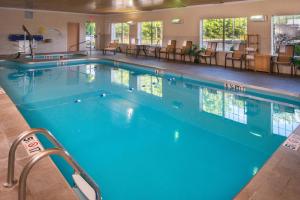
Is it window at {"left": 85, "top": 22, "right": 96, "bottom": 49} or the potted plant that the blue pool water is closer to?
the potted plant

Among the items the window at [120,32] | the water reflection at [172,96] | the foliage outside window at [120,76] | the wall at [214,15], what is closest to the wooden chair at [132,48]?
the wall at [214,15]

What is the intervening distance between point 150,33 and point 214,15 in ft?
13.6

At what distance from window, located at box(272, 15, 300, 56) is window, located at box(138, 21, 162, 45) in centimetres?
555

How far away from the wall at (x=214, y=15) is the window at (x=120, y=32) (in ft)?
1.93

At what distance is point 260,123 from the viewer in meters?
4.80

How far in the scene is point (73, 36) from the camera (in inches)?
625

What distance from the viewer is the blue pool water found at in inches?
115

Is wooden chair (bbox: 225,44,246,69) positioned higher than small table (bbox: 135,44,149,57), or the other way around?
small table (bbox: 135,44,149,57)

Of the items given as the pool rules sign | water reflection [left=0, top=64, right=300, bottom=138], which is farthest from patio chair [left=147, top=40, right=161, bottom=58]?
the pool rules sign

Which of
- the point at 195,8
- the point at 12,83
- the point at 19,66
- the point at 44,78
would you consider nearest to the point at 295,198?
the point at 12,83

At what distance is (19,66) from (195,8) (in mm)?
7003

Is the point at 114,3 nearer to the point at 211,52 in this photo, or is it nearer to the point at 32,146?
the point at 211,52

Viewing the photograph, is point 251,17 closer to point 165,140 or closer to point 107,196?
point 165,140

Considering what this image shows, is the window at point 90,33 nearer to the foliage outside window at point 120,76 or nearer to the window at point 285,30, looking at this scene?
the foliage outside window at point 120,76
